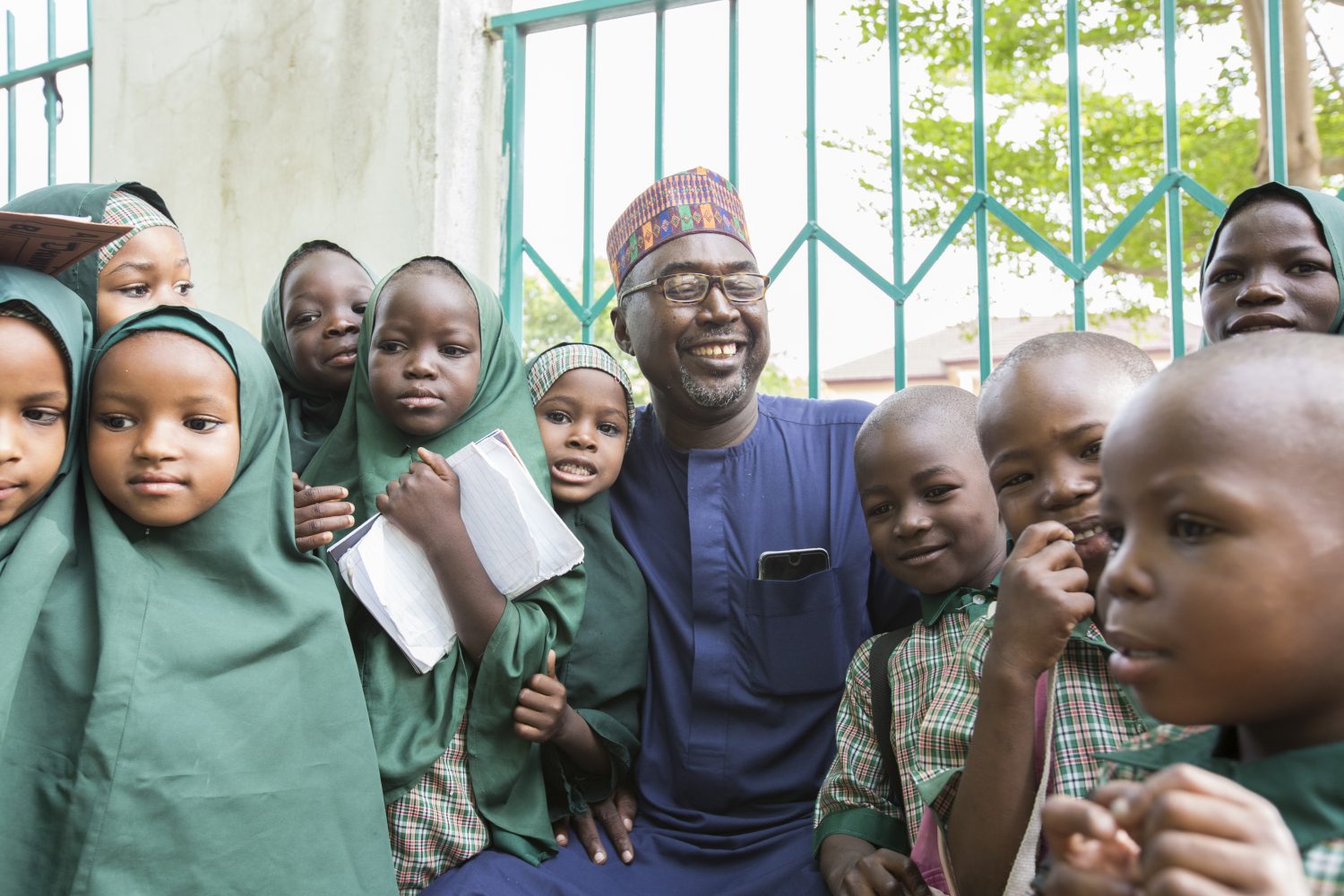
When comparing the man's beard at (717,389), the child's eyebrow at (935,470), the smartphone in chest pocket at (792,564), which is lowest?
the smartphone in chest pocket at (792,564)

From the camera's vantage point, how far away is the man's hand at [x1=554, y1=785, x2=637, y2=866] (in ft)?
8.91

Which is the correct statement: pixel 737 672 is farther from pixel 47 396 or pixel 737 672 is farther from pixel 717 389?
pixel 47 396

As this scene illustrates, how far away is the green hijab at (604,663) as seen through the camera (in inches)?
110

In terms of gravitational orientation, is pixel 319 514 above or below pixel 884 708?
above

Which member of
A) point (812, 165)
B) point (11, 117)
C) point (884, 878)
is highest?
point (11, 117)

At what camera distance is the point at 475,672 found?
2.70 metres

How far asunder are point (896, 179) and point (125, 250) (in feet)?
7.43

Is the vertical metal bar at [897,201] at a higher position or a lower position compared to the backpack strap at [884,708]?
higher

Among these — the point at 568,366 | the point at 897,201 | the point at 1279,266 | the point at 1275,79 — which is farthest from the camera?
the point at 897,201

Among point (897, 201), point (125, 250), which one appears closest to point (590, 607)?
point (125, 250)

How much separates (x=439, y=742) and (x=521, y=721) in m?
0.19

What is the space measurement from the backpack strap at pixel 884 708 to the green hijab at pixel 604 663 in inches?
29.0

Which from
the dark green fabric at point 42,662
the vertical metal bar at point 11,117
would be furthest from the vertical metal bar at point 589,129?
the vertical metal bar at point 11,117

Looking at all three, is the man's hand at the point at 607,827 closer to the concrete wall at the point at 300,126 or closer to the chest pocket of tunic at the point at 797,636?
the chest pocket of tunic at the point at 797,636
